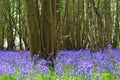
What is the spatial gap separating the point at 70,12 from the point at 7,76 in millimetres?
24104

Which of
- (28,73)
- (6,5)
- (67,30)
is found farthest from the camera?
(6,5)

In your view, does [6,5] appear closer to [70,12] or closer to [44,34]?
[70,12]

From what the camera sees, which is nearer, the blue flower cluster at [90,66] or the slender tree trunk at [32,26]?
the blue flower cluster at [90,66]

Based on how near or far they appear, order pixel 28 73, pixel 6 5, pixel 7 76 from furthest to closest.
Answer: pixel 6 5, pixel 7 76, pixel 28 73

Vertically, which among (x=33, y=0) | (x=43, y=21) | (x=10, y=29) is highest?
(x=33, y=0)

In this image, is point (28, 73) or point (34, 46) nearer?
point (28, 73)

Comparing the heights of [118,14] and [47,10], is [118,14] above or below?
below

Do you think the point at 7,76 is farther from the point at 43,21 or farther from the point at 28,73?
the point at 43,21

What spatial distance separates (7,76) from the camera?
5688 mm

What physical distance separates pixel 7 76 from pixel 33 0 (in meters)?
3.97

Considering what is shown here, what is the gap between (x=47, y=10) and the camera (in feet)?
29.7

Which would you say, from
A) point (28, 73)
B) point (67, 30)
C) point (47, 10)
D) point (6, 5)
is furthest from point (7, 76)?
point (6, 5)

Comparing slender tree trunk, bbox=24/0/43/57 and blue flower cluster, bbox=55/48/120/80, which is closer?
blue flower cluster, bbox=55/48/120/80

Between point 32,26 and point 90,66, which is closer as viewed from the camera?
point 90,66
